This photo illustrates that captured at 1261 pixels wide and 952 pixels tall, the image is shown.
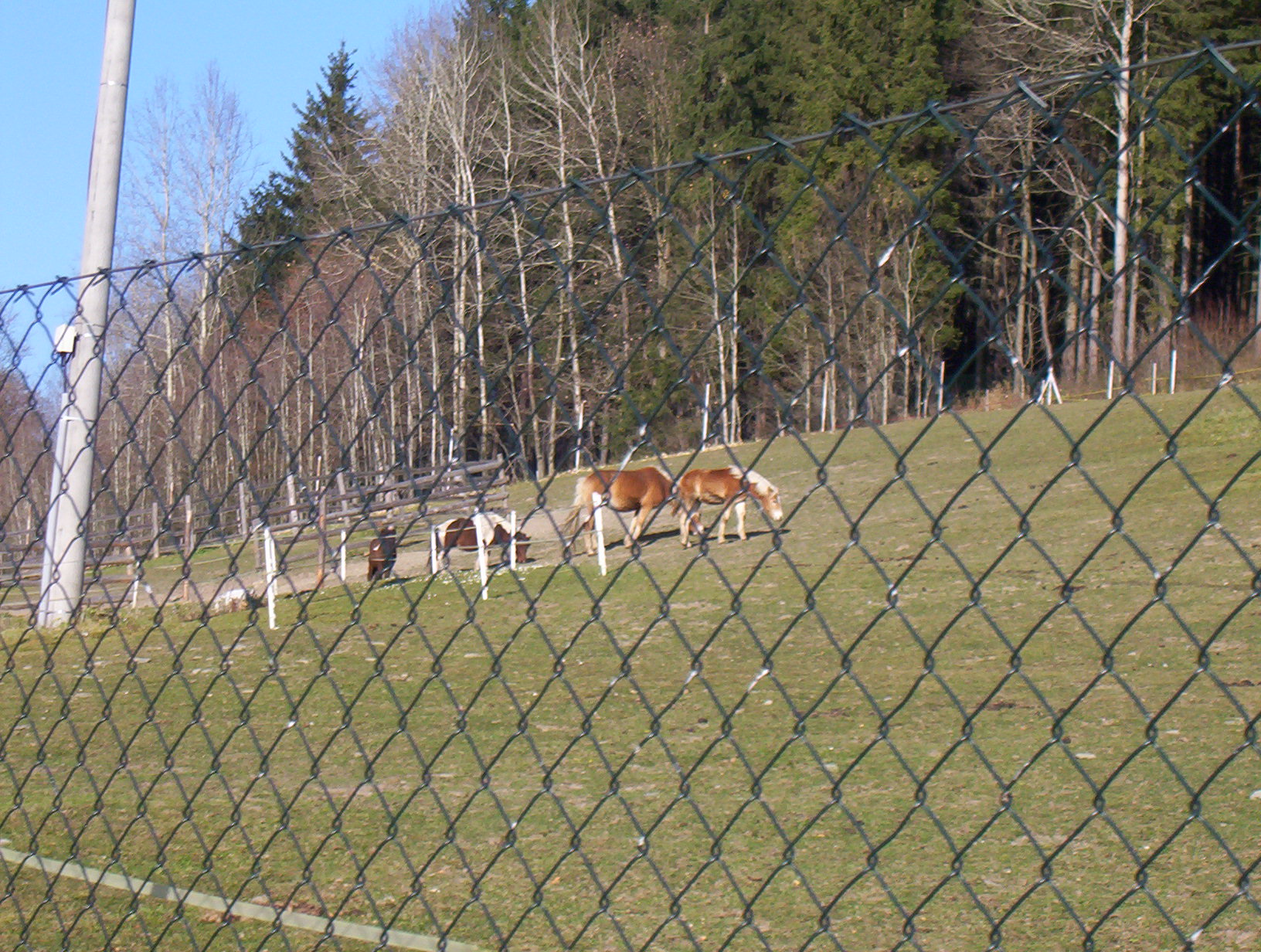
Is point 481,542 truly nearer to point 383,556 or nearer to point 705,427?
point 705,427

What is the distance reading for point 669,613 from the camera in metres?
1.82

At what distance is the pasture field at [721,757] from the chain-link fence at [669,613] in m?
0.03

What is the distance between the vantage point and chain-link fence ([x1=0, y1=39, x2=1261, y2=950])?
1.72 m

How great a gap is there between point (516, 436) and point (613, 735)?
14.3ft

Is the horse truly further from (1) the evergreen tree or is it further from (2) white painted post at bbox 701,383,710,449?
(1) the evergreen tree

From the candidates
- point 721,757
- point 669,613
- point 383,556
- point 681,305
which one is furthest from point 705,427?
point 721,757

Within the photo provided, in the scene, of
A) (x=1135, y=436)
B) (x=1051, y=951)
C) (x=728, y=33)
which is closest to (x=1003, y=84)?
(x=728, y=33)

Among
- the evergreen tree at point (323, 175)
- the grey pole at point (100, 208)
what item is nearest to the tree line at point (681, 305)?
the grey pole at point (100, 208)

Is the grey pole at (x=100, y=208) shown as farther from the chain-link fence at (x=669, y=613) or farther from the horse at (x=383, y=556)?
the horse at (x=383, y=556)

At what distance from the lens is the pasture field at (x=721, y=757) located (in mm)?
1990

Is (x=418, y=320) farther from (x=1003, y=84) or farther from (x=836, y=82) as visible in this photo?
(x=836, y=82)

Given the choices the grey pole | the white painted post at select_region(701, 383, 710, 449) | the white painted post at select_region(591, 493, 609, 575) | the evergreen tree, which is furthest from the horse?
the evergreen tree

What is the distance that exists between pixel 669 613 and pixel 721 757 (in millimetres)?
4074

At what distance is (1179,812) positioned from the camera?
4.49m
